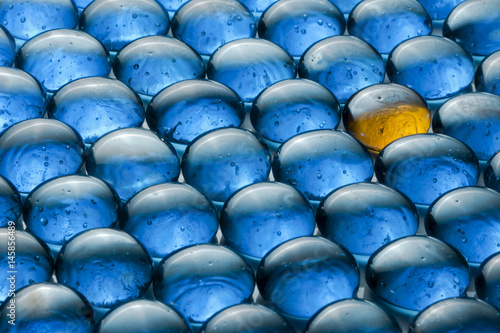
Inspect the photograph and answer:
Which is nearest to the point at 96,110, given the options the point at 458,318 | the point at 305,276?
the point at 305,276

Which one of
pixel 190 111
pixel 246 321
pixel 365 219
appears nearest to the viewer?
pixel 246 321

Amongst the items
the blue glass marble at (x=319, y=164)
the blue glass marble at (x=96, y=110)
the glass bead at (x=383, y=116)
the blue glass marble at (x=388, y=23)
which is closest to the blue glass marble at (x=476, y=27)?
the blue glass marble at (x=388, y=23)

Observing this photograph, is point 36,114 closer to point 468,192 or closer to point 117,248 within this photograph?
point 117,248

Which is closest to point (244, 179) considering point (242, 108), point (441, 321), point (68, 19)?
point (242, 108)

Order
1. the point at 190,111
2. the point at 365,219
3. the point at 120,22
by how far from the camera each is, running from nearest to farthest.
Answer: the point at 365,219 → the point at 190,111 → the point at 120,22

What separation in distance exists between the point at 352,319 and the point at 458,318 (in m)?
0.07

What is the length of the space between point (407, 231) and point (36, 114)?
0.37m

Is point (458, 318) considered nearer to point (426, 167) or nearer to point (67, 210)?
point (426, 167)

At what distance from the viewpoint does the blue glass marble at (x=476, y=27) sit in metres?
0.86

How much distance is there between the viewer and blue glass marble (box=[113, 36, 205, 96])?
2.60 ft

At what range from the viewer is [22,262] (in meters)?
0.59

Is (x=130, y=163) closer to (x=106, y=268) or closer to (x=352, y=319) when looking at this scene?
(x=106, y=268)

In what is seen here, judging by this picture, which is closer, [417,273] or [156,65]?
[417,273]

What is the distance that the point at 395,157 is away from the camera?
0.69m
